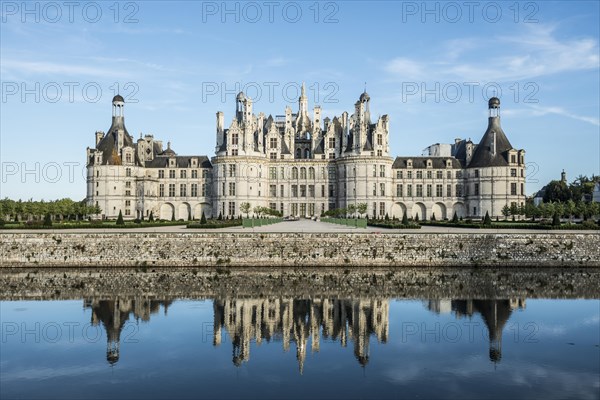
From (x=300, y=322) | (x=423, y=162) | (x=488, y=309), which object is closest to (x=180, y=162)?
(x=423, y=162)

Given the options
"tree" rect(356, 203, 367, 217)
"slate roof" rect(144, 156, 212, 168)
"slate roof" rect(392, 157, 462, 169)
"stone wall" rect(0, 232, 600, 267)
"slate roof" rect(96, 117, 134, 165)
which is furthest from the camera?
"slate roof" rect(144, 156, 212, 168)

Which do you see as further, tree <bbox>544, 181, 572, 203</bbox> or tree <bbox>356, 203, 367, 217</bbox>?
tree <bbox>544, 181, 572, 203</bbox>

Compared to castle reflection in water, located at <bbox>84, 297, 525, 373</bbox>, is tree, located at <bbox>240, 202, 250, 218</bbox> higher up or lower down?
higher up

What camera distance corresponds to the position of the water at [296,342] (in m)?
15.7

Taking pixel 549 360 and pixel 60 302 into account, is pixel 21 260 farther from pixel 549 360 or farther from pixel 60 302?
pixel 549 360

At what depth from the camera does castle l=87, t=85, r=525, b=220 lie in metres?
80.1

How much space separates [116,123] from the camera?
273ft

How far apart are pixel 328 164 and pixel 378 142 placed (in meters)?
8.27

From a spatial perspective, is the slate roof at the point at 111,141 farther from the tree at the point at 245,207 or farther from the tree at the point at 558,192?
the tree at the point at 558,192

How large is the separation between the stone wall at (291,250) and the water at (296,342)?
20.2ft

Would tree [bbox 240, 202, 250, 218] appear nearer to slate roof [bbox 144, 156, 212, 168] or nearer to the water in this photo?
slate roof [bbox 144, 156, 212, 168]

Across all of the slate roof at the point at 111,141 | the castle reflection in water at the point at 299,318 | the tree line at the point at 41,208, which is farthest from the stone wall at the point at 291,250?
the slate roof at the point at 111,141

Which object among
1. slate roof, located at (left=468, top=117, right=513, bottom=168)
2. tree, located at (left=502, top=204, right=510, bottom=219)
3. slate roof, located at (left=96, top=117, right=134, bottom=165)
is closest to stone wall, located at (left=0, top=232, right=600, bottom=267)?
tree, located at (left=502, top=204, right=510, bottom=219)

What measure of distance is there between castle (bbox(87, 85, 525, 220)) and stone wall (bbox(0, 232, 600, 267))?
138ft
